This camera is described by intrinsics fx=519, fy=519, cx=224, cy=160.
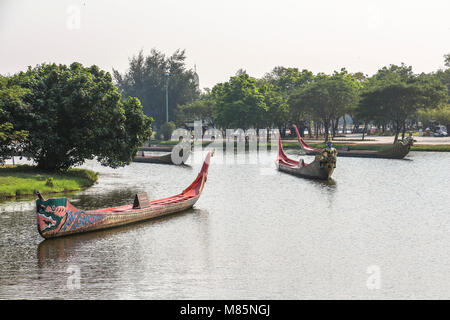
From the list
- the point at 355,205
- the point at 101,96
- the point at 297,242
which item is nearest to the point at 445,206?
the point at 355,205

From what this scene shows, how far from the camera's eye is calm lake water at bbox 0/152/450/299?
16609mm

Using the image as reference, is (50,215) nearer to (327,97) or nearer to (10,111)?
(10,111)

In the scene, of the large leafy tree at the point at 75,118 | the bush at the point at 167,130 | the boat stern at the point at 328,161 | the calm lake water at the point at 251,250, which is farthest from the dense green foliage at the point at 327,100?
the large leafy tree at the point at 75,118

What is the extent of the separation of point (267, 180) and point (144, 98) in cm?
9400

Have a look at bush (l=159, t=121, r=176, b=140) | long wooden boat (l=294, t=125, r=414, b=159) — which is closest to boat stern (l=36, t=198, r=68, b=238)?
long wooden boat (l=294, t=125, r=414, b=159)

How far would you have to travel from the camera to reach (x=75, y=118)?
39031 millimetres

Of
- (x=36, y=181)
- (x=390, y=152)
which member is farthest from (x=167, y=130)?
(x=36, y=181)

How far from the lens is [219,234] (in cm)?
2464

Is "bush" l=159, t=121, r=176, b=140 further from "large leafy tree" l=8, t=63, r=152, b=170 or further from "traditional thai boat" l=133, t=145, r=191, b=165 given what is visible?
"large leafy tree" l=8, t=63, r=152, b=170

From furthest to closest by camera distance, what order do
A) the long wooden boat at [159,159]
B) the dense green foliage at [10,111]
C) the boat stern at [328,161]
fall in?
1. the long wooden boat at [159,159]
2. the boat stern at [328,161]
3. the dense green foliage at [10,111]

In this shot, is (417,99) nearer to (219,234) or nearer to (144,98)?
(219,234)

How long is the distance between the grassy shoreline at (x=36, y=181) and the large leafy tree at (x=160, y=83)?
9235cm

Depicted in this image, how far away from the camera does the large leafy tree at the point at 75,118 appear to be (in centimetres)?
3750

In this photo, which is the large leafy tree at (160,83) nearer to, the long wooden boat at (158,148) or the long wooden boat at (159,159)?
the long wooden boat at (158,148)
